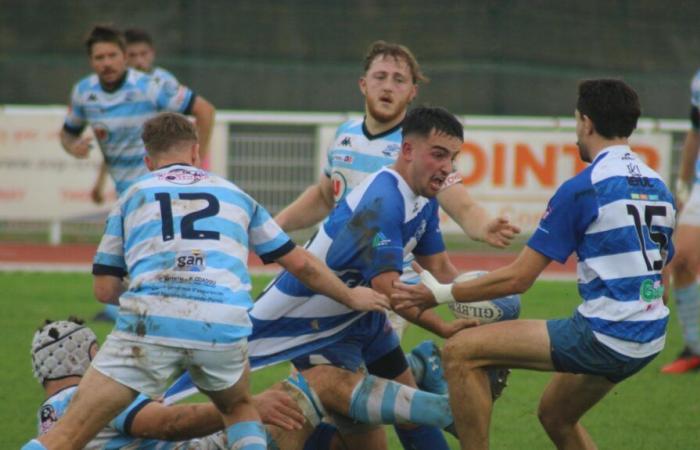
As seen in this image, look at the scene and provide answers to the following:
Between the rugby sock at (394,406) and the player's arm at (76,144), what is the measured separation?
4399 mm

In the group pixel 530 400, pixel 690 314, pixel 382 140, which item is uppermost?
pixel 382 140

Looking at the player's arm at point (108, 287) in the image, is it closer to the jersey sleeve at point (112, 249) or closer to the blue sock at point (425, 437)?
the jersey sleeve at point (112, 249)

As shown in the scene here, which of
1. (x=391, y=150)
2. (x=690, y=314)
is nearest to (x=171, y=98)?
(x=391, y=150)

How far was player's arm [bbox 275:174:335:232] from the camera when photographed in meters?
7.45

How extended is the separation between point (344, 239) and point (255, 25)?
12741mm

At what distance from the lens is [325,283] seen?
5.54 meters

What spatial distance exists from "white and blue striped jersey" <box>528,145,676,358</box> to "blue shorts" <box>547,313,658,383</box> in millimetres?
30

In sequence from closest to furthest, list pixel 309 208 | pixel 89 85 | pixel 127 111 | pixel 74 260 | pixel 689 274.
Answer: pixel 309 208 → pixel 689 274 → pixel 127 111 → pixel 89 85 → pixel 74 260

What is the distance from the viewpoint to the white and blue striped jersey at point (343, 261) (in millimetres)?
5695

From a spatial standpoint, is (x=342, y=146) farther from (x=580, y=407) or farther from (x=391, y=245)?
(x=580, y=407)

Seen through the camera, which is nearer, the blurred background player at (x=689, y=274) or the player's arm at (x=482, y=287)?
the player's arm at (x=482, y=287)

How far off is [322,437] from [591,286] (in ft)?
5.15

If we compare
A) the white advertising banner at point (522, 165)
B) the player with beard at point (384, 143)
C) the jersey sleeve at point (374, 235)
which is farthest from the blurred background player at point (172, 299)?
the white advertising banner at point (522, 165)

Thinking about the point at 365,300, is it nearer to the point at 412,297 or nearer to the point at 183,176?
the point at 412,297
